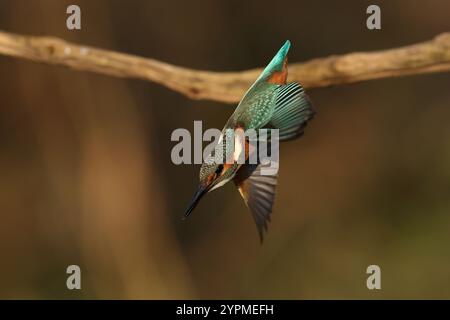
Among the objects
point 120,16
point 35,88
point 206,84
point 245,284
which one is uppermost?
point 120,16

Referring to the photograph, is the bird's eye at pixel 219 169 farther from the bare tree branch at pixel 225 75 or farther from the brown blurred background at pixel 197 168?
the brown blurred background at pixel 197 168

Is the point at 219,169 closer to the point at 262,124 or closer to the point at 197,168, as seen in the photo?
the point at 262,124

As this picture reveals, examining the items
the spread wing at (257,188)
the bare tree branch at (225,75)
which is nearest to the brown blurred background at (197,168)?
the bare tree branch at (225,75)

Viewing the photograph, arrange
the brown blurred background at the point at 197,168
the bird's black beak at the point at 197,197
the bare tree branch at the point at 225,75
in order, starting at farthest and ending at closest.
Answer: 1. the brown blurred background at the point at 197,168
2. the bare tree branch at the point at 225,75
3. the bird's black beak at the point at 197,197

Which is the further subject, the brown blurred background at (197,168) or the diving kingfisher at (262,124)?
the brown blurred background at (197,168)

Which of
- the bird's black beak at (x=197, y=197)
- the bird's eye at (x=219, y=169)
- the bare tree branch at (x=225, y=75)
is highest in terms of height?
the bare tree branch at (x=225, y=75)

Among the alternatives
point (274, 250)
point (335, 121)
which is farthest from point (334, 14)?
point (274, 250)

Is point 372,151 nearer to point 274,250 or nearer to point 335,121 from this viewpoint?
point 335,121
